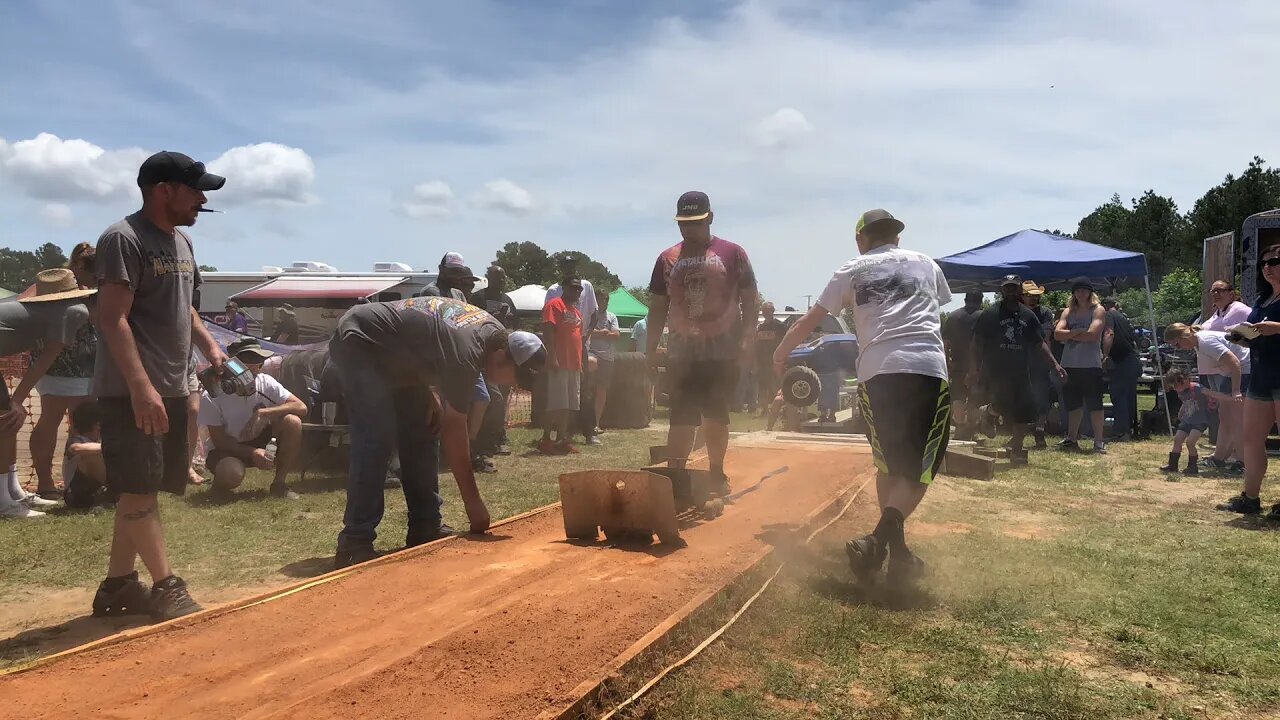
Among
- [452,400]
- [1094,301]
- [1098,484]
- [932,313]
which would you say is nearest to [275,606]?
[452,400]

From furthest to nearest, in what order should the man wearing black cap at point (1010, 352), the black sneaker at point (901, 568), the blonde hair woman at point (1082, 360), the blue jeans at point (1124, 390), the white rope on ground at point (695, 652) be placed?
1. the blue jeans at point (1124, 390)
2. the blonde hair woman at point (1082, 360)
3. the man wearing black cap at point (1010, 352)
4. the black sneaker at point (901, 568)
5. the white rope on ground at point (695, 652)

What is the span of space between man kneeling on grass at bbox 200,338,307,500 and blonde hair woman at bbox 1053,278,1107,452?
8981 millimetres

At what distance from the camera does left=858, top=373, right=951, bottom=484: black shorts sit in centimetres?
471

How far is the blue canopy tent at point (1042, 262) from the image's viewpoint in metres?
13.4

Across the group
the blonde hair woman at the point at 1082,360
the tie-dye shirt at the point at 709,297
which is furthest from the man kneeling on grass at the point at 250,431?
the blonde hair woman at the point at 1082,360

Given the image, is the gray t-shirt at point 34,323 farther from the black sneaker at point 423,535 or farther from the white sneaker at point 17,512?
the black sneaker at point 423,535

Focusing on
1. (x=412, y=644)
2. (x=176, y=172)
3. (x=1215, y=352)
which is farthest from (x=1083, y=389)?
(x=176, y=172)

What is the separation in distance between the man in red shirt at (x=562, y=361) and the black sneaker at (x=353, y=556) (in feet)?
17.2

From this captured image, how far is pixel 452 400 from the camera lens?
4.91 metres

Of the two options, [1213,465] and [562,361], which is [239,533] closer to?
[562,361]

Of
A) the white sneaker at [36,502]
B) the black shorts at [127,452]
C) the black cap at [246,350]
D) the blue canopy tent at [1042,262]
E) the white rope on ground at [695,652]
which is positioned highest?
the blue canopy tent at [1042,262]

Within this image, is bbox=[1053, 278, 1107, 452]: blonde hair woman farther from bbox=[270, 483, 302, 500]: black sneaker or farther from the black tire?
bbox=[270, 483, 302, 500]: black sneaker

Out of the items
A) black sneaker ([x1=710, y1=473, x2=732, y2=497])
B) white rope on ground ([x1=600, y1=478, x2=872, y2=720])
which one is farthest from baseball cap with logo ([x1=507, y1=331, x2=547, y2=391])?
black sneaker ([x1=710, y1=473, x2=732, y2=497])

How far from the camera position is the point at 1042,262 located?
535 inches
